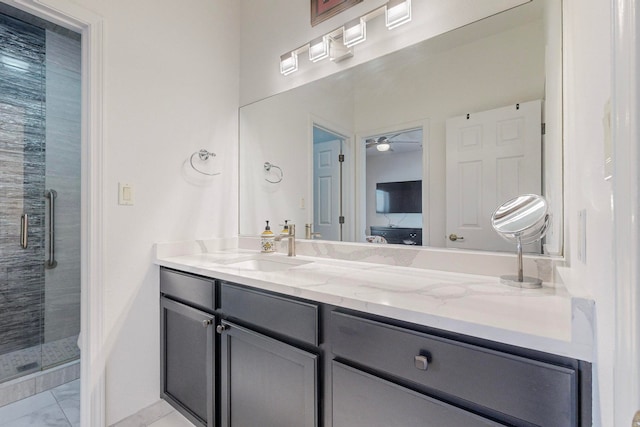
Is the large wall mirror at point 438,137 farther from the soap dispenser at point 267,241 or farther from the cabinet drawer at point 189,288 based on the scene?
the cabinet drawer at point 189,288

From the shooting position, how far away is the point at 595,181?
0.60 m

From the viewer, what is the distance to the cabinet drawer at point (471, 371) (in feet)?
2.04

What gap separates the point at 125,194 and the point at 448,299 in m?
1.59

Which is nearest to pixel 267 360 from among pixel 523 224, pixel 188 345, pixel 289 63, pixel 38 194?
pixel 188 345

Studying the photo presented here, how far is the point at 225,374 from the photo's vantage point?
52.2 inches

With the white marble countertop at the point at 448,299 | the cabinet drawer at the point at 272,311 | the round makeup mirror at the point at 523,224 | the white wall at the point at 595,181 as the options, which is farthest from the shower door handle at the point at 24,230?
the white wall at the point at 595,181

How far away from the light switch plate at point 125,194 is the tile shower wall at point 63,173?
1077 mm

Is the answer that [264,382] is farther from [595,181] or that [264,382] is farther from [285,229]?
[595,181]

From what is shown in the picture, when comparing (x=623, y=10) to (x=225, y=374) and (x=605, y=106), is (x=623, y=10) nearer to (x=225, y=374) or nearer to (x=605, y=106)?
(x=605, y=106)

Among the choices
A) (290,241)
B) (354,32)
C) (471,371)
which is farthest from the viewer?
(290,241)

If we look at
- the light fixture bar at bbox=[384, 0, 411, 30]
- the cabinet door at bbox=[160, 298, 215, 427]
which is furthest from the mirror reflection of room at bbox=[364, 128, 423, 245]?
the cabinet door at bbox=[160, 298, 215, 427]

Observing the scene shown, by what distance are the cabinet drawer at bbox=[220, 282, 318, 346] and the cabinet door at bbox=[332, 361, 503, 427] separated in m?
0.15

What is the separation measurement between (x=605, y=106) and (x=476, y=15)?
1016 mm

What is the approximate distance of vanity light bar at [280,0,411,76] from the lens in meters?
1.44
